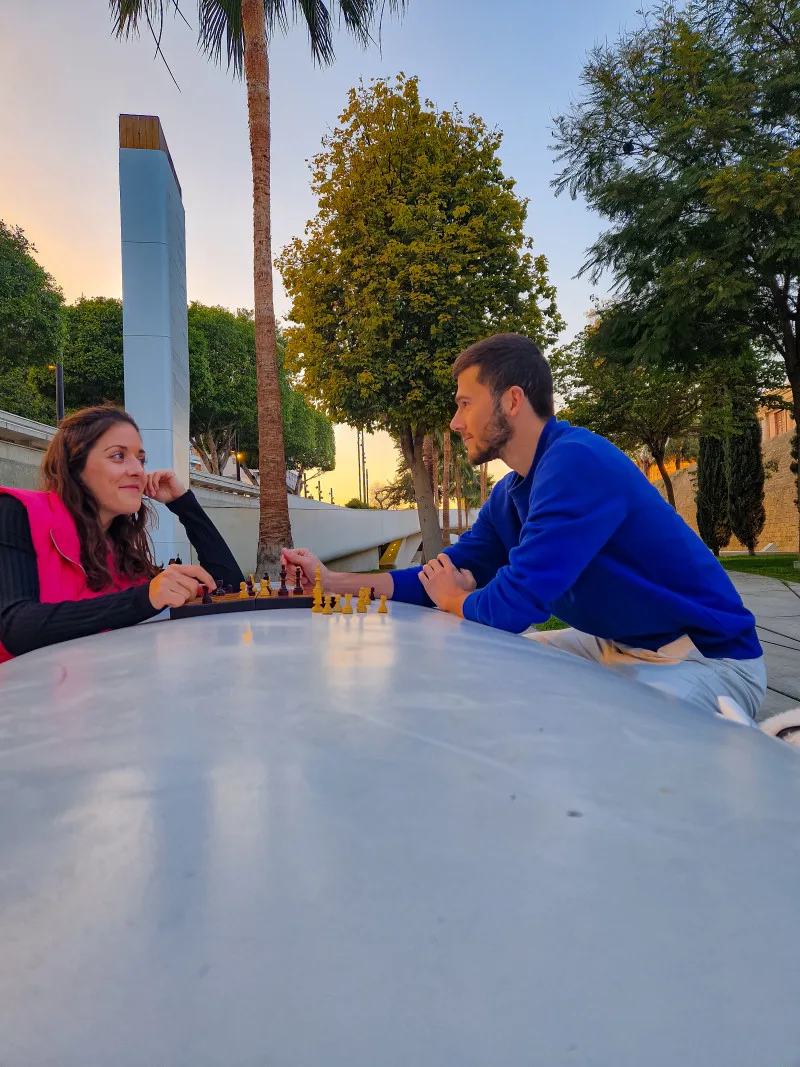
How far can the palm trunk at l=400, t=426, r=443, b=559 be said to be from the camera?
47.2ft

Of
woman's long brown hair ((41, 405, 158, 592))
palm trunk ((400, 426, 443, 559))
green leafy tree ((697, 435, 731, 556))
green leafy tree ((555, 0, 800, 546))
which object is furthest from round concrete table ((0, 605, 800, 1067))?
green leafy tree ((697, 435, 731, 556))

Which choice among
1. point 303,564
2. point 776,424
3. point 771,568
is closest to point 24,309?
point 771,568

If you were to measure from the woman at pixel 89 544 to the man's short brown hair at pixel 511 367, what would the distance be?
3.27 feet

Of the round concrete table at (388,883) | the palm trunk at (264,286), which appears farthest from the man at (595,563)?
the palm trunk at (264,286)

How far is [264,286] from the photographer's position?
30.4 feet

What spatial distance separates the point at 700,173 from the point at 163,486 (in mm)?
10087

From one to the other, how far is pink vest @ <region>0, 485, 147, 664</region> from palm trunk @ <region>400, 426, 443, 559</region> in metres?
12.3

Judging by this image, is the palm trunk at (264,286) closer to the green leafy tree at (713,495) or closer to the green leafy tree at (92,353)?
the green leafy tree at (713,495)

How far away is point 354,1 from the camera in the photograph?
1091 cm

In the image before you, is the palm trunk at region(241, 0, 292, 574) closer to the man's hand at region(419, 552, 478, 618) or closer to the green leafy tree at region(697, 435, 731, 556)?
the man's hand at region(419, 552, 478, 618)

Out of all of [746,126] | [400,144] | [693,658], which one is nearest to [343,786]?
[693,658]

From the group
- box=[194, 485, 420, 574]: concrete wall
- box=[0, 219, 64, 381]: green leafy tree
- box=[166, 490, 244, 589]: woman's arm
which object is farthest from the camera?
box=[0, 219, 64, 381]: green leafy tree

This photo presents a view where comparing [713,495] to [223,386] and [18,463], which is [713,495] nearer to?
[18,463]

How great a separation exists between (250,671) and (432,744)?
0.35 metres
